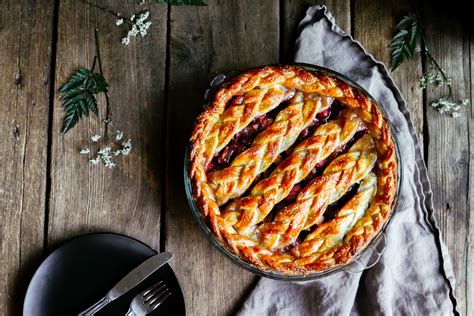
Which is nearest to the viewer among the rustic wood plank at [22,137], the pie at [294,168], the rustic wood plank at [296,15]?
the pie at [294,168]

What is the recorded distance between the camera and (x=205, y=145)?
5.14ft

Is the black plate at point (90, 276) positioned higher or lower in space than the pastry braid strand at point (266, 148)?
lower

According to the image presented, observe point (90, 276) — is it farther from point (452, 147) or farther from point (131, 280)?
point (452, 147)

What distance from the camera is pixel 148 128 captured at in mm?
1737

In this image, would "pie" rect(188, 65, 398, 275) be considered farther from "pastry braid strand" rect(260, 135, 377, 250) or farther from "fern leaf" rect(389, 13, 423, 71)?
"fern leaf" rect(389, 13, 423, 71)

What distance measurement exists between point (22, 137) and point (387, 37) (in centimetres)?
103

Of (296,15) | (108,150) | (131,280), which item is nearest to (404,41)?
(296,15)

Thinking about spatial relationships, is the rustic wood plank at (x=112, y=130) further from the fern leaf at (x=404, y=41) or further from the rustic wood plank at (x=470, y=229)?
the rustic wood plank at (x=470, y=229)

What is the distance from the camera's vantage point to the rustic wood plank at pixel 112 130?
1712mm

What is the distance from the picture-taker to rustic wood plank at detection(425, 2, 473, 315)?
5.81 feet

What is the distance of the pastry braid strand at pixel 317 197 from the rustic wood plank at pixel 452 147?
30 cm

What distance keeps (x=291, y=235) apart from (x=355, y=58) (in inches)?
21.4

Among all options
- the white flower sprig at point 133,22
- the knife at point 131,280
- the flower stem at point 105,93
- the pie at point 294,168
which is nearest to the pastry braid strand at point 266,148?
the pie at point 294,168

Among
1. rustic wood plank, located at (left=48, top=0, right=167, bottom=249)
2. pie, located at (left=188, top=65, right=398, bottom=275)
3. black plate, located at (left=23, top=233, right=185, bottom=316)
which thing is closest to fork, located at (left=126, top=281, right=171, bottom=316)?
black plate, located at (left=23, top=233, right=185, bottom=316)
